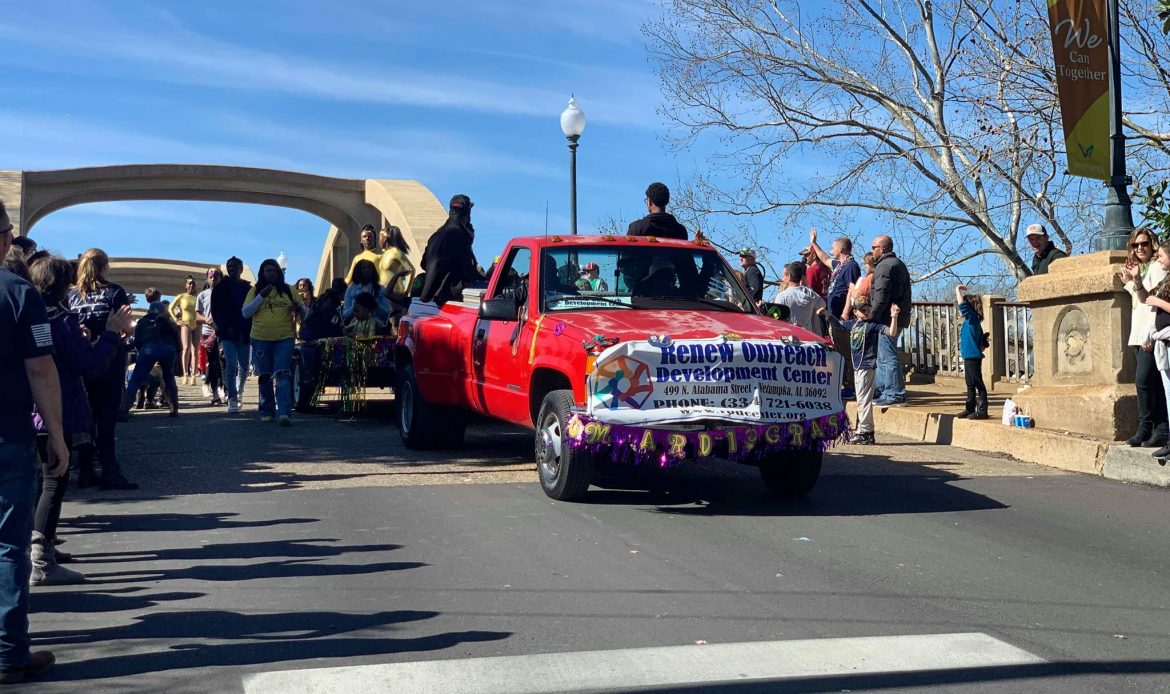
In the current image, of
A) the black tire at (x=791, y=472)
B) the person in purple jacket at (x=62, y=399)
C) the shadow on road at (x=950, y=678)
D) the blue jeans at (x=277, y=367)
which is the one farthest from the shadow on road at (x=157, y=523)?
the blue jeans at (x=277, y=367)

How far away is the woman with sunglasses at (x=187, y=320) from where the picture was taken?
81.0 ft

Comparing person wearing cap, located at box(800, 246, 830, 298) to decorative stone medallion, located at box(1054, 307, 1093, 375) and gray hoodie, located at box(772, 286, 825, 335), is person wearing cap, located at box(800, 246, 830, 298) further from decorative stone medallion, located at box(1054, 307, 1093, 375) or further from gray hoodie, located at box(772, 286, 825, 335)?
decorative stone medallion, located at box(1054, 307, 1093, 375)

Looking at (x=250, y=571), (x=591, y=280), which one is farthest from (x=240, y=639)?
(x=591, y=280)

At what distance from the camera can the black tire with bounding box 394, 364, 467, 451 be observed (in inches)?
481

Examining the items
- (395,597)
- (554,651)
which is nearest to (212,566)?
(395,597)

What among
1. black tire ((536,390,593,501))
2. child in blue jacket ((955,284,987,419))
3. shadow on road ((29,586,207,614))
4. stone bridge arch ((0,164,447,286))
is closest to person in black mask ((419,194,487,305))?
black tire ((536,390,593,501))

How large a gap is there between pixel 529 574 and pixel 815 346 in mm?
3182

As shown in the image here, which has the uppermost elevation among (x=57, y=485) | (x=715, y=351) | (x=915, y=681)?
(x=715, y=351)

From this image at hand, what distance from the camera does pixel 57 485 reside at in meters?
6.80

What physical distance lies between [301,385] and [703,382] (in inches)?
354

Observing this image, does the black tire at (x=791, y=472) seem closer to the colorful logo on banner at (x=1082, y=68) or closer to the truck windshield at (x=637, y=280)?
the truck windshield at (x=637, y=280)

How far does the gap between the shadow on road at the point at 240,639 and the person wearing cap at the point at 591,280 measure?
466cm

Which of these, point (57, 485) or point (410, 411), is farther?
point (410, 411)

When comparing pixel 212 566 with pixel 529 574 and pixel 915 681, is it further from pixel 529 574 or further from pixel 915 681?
pixel 915 681
